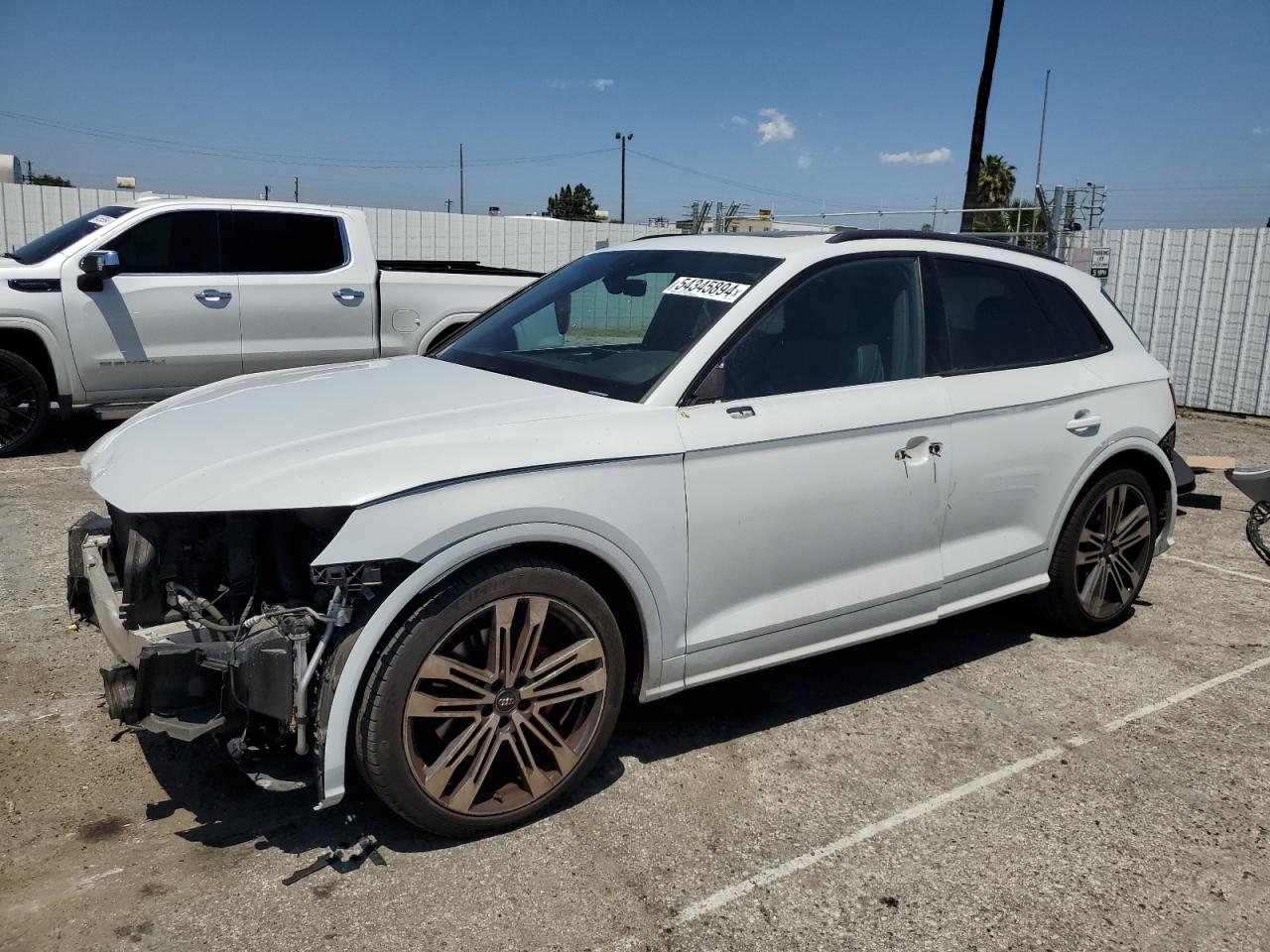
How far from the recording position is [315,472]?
270 centimetres

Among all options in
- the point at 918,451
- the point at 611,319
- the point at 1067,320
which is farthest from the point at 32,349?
the point at 1067,320

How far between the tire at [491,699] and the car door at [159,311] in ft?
20.7

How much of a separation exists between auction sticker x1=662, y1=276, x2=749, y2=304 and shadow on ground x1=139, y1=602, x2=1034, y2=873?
1582 mm

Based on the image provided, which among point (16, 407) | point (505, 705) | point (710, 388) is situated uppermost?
point (710, 388)

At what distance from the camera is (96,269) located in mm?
7680

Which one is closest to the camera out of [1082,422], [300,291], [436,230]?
[1082,422]

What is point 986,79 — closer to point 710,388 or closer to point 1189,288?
point 1189,288

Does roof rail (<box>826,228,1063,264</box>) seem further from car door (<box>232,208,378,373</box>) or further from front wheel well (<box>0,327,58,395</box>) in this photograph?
front wheel well (<box>0,327,58,395</box>)

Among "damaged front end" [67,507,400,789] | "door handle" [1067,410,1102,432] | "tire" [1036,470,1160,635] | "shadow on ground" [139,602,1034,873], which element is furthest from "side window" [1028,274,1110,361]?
"damaged front end" [67,507,400,789]

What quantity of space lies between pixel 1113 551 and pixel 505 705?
10.4 ft

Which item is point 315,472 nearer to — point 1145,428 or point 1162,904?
point 1162,904

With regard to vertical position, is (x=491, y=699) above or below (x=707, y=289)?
below

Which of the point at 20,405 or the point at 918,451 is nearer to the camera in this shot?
the point at 918,451

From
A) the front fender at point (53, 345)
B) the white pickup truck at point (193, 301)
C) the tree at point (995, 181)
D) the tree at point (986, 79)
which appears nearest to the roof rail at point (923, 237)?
the white pickup truck at point (193, 301)
